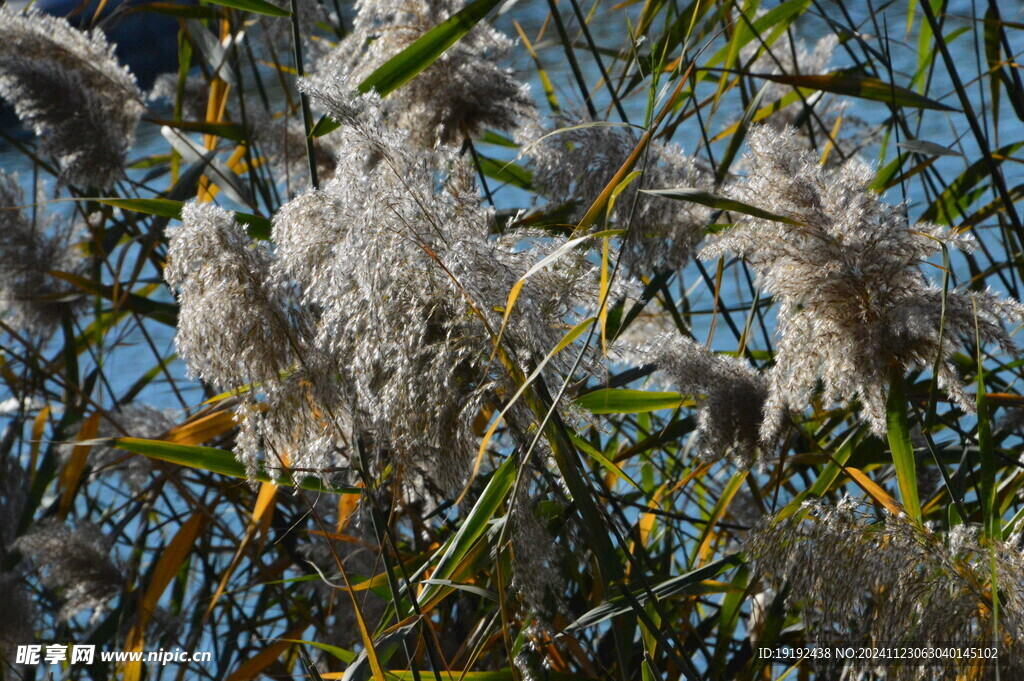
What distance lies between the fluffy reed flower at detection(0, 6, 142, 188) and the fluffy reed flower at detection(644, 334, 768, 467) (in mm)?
1061

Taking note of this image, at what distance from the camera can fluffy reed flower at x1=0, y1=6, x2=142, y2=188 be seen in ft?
4.90

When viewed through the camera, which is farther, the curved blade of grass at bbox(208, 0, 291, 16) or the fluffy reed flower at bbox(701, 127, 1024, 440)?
the curved blade of grass at bbox(208, 0, 291, 16)

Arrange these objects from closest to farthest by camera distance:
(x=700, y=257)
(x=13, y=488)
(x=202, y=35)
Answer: (x=700, y=257) < (x=202, y=35) < (x=13, y=488)

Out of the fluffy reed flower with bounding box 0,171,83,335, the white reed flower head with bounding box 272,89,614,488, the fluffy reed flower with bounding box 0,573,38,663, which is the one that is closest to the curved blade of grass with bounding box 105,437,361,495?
the white reed flower head with bounding box 272,89,614,488

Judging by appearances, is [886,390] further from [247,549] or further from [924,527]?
[247,549]

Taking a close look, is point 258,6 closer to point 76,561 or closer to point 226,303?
point 226,303

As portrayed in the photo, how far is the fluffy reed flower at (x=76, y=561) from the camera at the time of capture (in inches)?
58.7

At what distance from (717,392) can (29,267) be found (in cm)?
140

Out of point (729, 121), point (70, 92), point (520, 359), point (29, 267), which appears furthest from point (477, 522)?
point (729, 121)

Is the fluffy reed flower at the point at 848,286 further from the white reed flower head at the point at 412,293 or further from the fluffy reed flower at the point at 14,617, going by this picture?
the fluffy reed flower at the point at 14,617

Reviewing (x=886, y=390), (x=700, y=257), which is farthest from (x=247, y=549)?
(x=886, y=390)

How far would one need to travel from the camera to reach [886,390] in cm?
95

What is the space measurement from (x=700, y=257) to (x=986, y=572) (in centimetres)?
43

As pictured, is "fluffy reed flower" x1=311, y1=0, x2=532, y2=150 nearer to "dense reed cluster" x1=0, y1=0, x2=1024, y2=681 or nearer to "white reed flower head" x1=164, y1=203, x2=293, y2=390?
"dense reed cluster" x1=0, y1=0, x2=1024, y2=681
